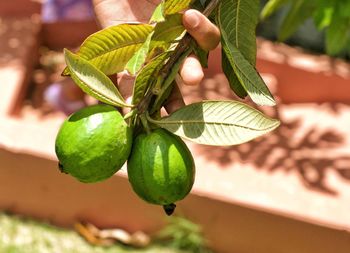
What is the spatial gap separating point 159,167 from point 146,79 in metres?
0.16

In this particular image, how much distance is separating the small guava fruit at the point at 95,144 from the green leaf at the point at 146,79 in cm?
5

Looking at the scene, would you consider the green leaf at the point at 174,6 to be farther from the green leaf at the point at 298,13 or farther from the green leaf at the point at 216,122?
the green leaf at the point at 298,13

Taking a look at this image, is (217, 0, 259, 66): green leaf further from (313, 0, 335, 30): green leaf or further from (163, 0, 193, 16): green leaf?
(313, 0, 335, 30): green leaf

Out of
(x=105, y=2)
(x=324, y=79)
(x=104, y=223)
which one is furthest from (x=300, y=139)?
(x=105, y=2)

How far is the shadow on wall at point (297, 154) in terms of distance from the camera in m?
3.35

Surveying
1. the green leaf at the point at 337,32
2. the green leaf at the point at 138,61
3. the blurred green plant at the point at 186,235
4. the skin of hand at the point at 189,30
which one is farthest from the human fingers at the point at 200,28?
the blurred green plant at the point at 186,235

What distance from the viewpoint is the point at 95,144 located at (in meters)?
1.13

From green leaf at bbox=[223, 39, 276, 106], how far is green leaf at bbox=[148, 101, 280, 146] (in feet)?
0.14

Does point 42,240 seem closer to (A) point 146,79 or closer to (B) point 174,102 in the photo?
(B) point 174,102

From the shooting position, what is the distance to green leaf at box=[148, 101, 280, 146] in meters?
1.12

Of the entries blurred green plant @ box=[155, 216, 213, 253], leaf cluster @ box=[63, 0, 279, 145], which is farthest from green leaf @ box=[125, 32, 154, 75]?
blurred green plant @ box=[155, 216, 213, 253]

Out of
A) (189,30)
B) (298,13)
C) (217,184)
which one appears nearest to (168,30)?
(189,30)

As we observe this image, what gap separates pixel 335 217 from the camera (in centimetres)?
293

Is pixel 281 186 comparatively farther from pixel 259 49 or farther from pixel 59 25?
pixel 59 25
